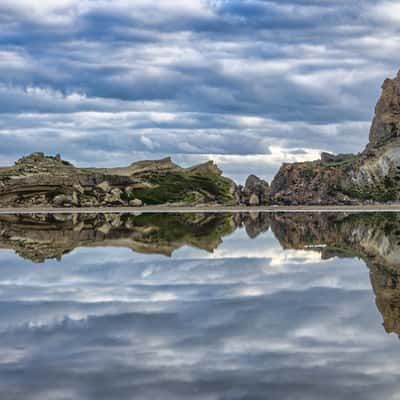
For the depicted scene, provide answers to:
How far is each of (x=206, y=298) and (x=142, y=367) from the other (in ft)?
29.0

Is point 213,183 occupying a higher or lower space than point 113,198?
higher

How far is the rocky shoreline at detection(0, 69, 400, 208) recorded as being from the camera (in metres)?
140

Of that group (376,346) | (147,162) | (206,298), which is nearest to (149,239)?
(206,298)

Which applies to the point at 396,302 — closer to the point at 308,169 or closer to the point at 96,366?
the point at 96,366

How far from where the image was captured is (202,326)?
17.2m

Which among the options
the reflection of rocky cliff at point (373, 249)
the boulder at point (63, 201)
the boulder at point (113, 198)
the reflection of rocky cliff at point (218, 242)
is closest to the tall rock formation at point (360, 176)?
the boulder at point (113, 198)

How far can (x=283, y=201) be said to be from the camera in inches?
5748

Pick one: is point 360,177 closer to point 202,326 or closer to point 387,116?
point 387,116

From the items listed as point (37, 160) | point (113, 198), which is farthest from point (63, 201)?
point (37, 160)

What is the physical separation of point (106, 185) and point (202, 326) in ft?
451

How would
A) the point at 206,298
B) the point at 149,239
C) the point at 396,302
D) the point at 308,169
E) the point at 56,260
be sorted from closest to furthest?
1. the point at 396,302
2. the point at 206,298
3. the point at 56,260
4. the point at 149,239
5. the point at 308,169

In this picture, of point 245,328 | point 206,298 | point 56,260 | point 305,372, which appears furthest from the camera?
point 56,260

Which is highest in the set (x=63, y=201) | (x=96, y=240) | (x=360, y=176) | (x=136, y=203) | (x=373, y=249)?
(x=360, y=176)

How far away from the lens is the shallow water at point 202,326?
12.1 m
